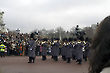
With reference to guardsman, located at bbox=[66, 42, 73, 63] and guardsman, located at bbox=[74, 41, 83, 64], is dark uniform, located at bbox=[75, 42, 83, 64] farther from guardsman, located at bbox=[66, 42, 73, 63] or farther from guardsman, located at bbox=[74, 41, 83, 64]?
guardsman, located at bbox=[66, 42, 73, 63]

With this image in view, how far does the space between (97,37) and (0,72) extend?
8693mm

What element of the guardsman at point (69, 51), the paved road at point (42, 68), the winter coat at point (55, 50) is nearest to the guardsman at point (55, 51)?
the winter coat at point (55, 50)

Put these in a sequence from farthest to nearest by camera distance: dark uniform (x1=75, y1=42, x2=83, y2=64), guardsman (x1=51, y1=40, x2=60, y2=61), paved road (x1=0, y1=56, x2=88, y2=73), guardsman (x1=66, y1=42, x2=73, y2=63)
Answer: guardsman (x1=51, y1=40, x2=60, y2=61)
guardsman (x1=66, y1=42, x2=73, y2=63)
dark uniform (x1=75, y1=42, x2=83, y2=64)
paved road (x1=0, y1=56, x2=88, y2=73)

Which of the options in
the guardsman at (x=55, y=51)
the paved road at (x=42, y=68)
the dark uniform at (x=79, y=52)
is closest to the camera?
the paved road at (x=42, y=68)

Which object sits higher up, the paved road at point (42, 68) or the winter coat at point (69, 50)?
the winter coat at point (69, 50)

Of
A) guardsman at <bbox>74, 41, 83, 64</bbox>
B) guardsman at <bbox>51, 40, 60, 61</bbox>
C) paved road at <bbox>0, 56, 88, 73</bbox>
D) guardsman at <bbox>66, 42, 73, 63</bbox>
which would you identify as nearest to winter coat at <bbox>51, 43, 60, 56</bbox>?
guardsman at <bbox>51, 40, 60, 61</bbox>

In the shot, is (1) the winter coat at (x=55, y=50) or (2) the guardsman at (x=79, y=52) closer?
(2) the guardsman at (x=79, y=52)

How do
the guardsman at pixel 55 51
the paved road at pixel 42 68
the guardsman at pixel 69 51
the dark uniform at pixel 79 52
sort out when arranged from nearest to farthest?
the paved road at pixel 42 68, the dark uniform at pixel 79 52, the guardsman at pixel 69 51, the guardsman at pixel 55 51

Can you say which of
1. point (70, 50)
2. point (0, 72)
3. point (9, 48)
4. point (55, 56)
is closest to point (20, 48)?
point (9, 48)

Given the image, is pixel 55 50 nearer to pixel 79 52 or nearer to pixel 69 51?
pixel 69 51

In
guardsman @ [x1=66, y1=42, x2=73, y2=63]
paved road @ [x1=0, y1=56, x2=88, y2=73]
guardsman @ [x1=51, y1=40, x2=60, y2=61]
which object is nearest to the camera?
paved road @ [x1=0, y1=56, x2=88, y2=73]

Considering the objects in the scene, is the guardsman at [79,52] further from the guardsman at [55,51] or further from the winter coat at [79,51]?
the guardsman at [55,51]

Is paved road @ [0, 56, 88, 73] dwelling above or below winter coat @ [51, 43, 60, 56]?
below

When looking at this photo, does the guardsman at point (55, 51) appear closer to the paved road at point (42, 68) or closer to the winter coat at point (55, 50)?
the winter coat at point (55, 50)
